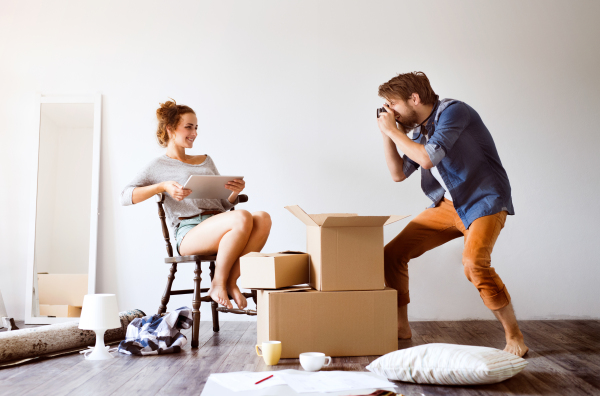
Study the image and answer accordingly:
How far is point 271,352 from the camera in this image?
1.79 meters

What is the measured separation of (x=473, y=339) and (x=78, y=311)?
2282mm

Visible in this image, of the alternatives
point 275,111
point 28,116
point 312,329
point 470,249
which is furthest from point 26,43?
point 470,249

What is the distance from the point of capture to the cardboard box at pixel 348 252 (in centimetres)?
195

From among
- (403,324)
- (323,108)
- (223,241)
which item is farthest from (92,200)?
(403,324)

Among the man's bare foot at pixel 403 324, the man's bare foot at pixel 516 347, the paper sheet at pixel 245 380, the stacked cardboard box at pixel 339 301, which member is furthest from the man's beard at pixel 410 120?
the paper sheet at pixel 245 380

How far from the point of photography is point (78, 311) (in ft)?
10.0

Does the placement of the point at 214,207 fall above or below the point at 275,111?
below

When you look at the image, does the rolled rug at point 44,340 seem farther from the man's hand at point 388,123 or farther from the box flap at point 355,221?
the man's hand at point 388,123

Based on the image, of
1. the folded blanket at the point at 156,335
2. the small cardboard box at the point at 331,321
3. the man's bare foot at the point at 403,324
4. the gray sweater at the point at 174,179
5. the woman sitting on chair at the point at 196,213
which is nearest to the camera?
the small cardboard box at the point at 331,321

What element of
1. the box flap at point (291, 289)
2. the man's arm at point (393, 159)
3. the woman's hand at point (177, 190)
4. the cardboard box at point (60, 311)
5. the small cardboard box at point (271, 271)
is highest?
the man's arm at point (393, 159)

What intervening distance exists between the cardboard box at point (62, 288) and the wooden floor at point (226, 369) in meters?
1.08

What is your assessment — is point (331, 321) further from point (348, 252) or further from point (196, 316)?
point (196, 316)

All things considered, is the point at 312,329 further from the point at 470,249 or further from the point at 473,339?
the point at 473,339

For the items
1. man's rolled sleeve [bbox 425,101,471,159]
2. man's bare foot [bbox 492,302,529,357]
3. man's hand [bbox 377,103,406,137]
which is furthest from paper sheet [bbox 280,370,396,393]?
man's hand [bbox 377,103,406,137]
